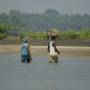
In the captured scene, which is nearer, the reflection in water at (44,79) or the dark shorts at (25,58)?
the reflection in water at (44,79)

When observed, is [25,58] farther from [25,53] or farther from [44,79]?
[44,79]

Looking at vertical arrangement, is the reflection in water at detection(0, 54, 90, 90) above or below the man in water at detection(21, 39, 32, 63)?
below

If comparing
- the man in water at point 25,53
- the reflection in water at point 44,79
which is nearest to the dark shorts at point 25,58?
the man in water at point 25,53

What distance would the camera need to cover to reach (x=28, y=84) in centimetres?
1361

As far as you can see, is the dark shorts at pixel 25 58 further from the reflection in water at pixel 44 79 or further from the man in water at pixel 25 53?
the reflection in water at pixel 44 79

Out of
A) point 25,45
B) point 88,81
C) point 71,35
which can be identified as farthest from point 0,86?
point 71,35

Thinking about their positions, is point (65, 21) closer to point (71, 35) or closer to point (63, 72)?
point (71, 35)

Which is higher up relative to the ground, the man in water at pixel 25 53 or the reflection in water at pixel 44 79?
the man in water at pixel 25 53

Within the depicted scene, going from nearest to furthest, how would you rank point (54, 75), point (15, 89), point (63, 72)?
1. point (15, 89)
2. point (54, 75)
3. point (63, 72)

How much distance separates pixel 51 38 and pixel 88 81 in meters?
7.54

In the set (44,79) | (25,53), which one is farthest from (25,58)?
(44,79)

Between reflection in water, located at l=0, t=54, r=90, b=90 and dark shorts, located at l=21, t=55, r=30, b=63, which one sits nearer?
reflection in water, located at l=0, t=54, r=90, b=90

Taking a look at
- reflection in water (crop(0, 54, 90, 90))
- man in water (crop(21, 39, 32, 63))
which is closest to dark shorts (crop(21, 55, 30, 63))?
man in water (crop(21, 39, 32, 63))

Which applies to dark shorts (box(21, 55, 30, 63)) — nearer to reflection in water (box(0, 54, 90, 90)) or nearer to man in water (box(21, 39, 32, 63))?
man in water (box(21, 39, 32, 63))
